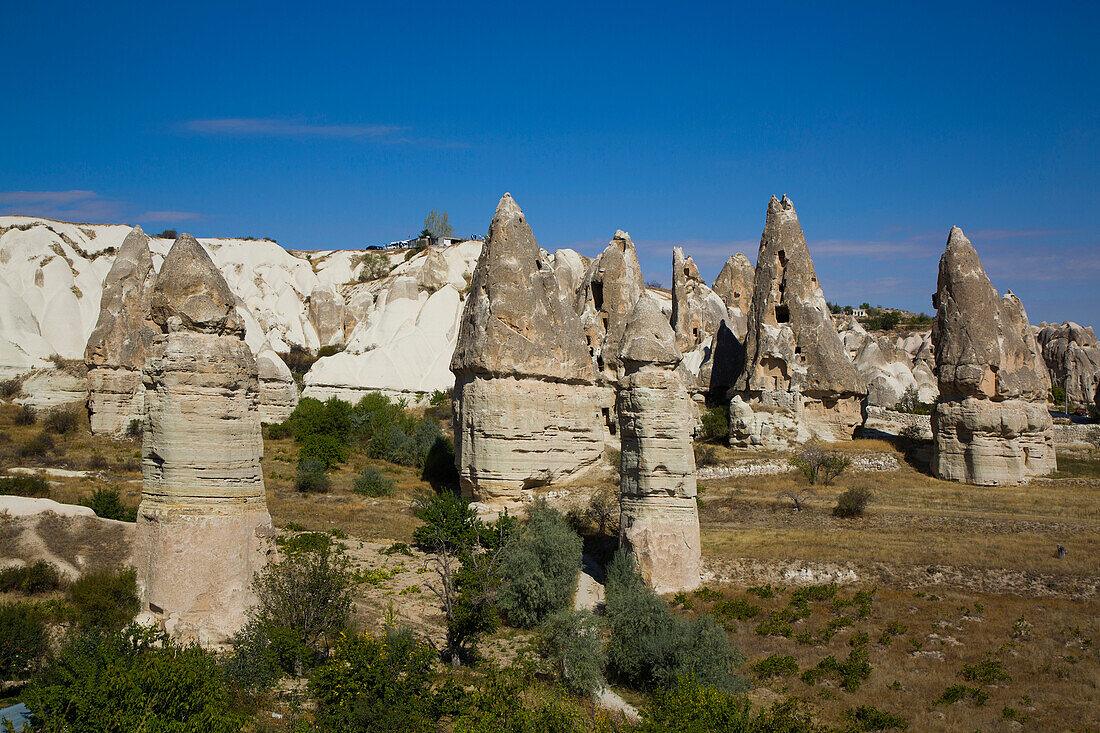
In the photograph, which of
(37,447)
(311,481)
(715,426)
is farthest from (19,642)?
(715,426)

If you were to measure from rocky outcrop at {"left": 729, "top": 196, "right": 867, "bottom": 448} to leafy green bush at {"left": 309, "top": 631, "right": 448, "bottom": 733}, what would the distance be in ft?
53.4

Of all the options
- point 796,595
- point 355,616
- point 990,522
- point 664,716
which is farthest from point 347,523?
point 990,522

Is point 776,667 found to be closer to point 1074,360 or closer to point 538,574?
point 538,574

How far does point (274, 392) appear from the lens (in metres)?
31.9

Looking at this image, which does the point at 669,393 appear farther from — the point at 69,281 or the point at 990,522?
the point at 69,281

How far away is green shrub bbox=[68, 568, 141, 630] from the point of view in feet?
30.0

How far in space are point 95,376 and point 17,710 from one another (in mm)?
22349

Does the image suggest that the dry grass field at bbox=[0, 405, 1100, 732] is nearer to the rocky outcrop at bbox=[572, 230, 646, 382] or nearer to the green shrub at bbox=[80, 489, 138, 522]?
the green shrub at bbox=[80, 489, 138, 522]

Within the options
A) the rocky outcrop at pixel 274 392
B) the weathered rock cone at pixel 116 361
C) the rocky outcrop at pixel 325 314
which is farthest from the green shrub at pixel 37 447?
the rocky outcrop at pixel 325 314

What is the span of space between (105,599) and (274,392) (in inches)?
913

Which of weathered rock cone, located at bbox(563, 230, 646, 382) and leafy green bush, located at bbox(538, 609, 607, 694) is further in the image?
weathered rock cone, located at bbox(563, 230, 646, 382)

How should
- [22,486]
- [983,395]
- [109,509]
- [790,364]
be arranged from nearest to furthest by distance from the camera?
1. [109,509]
2. [22,486]
3. [983,395]
4. [790,364]

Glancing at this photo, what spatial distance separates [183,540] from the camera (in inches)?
367

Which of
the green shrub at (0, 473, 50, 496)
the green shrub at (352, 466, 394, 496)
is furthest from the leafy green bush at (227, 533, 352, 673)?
the green shrub at (352, 466, 394, 496)
